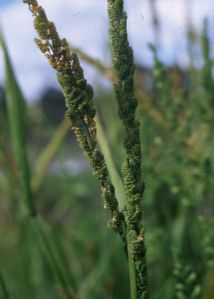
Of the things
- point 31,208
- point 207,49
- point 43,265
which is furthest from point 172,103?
point 43,265

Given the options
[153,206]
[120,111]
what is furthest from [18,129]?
[153,206]

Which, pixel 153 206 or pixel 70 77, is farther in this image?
pixel 153 206

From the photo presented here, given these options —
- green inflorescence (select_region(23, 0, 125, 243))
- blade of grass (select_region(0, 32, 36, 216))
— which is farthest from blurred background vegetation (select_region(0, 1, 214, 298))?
green inflorescence (select_region(23, 0, 125, 243))

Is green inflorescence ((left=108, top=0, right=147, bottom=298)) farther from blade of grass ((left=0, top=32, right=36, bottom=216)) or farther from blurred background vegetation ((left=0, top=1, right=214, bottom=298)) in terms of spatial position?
blade of grass ((left=0, top=32, right=36, bottom=216))

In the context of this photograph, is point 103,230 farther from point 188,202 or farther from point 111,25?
point 111,25

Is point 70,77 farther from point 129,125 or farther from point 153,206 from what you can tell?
point 153,206

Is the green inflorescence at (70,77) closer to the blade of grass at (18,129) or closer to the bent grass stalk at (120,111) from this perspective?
the bent grass stalk at (120,111)

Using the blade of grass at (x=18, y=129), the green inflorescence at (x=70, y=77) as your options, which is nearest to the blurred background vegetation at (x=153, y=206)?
the blade of grass at (x=18, y=129)

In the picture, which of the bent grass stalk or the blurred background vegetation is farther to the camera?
the blurred background vegetation
